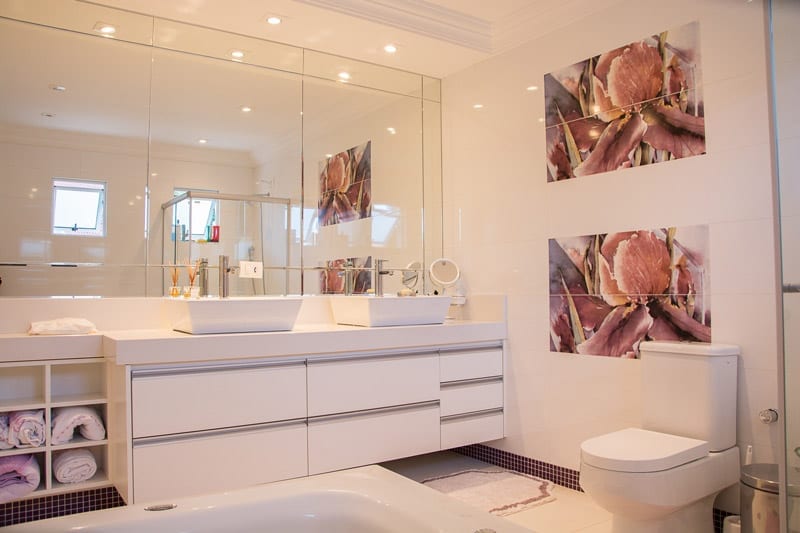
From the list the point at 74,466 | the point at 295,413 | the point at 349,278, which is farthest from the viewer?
the point at 349,278

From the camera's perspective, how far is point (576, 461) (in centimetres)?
322

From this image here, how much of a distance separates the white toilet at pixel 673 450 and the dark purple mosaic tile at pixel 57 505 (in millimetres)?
2029

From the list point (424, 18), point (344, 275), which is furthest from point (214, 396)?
point (424, 18)

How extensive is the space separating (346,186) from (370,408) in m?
1.41

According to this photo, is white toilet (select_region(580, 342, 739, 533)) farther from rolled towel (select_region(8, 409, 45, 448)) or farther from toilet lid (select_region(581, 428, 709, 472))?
rolled towel (select_region(8, 409, 45, 448))

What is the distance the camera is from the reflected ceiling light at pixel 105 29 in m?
3.03

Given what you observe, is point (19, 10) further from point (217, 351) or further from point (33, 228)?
point (217, 351)

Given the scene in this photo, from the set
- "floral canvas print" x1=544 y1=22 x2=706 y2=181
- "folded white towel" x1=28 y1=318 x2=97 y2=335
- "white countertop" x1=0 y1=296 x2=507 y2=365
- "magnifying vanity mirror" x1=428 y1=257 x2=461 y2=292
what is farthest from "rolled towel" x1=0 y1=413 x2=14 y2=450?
"floral canvas print" x1=544 y1=22 x2=706 y2=181

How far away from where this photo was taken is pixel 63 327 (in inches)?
105

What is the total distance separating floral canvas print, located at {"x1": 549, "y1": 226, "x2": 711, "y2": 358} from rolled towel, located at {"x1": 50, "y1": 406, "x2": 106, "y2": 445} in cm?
229

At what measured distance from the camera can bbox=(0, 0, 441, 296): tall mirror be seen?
2.88m

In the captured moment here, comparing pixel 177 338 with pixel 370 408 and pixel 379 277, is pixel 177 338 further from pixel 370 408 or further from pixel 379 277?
pixel 379 277

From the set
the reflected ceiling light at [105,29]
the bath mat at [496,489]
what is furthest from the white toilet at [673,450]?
the reflected ceiling light at [105,29]

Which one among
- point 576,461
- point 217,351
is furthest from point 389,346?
point 576,461
